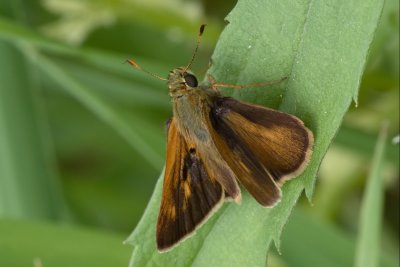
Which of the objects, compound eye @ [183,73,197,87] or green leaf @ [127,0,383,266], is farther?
compound eye @ [183,73,197,87]

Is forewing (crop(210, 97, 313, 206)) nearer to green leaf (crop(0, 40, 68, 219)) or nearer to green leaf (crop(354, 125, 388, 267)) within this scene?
green leaf (crop(354, 125, 388, 267))

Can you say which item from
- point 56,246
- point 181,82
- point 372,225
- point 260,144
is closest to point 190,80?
point 181,82

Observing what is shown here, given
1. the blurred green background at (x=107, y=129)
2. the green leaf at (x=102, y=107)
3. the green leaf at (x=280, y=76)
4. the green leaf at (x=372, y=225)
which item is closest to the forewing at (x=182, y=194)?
the green leaf at (x=280, y=76)

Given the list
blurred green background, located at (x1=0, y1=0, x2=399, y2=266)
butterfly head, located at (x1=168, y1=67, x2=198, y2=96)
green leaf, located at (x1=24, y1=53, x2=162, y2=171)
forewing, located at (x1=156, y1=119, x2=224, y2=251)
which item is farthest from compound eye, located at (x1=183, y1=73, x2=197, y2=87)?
green leaf, located at (x1=24, y1=53, x2=162, y2=171)

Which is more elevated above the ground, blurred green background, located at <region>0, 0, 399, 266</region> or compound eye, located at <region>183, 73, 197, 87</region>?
compound eye, located at <region>183, 73, 197, 87</region>

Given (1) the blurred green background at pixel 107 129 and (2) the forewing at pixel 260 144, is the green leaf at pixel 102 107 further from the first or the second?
(2) the forewing at pixel 260 144

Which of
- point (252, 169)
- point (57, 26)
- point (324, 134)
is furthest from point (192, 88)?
point (57, 26)
